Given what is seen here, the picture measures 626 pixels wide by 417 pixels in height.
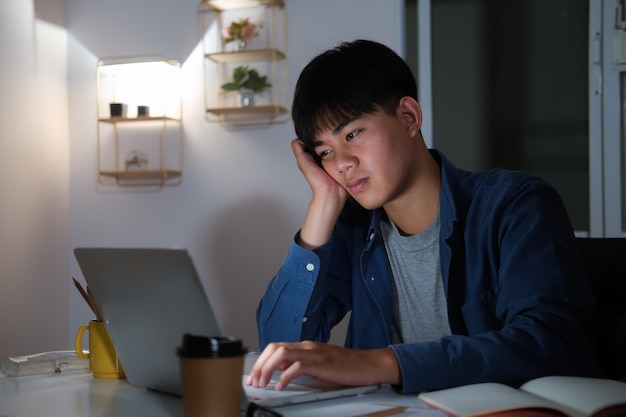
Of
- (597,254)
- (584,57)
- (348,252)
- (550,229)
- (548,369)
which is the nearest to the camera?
(548,369)

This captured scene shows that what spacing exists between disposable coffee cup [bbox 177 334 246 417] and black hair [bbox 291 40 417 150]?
26.0 inches

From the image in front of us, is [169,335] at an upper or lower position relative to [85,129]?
lower

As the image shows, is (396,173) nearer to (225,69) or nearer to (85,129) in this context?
(225,69)

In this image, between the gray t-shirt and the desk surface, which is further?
the gray t-shirt

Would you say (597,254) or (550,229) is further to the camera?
(597,254)

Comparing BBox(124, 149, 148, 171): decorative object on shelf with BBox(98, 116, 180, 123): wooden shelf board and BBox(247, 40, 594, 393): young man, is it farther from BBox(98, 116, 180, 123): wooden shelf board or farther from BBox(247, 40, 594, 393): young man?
BBox(247, 40, 594, 393): young man

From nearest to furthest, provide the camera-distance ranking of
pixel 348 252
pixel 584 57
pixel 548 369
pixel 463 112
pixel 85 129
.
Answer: pixel 548 369 → pixel 348 252 → pixel 584 57 → pixel 463 112 → pixel 85 129

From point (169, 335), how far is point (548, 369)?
520 millimetres

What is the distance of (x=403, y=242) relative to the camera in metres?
1.39

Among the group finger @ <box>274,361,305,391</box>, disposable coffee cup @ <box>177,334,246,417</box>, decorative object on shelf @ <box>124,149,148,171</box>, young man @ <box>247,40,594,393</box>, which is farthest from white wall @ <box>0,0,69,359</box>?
disposable coffee cup @ <box>177,334,246,417</box>

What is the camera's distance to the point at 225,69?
311 cm

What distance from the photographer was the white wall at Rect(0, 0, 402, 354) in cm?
294

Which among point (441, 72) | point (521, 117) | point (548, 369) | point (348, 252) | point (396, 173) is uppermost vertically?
point (441, 72)

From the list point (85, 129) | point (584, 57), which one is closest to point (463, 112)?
point (584, 57)
